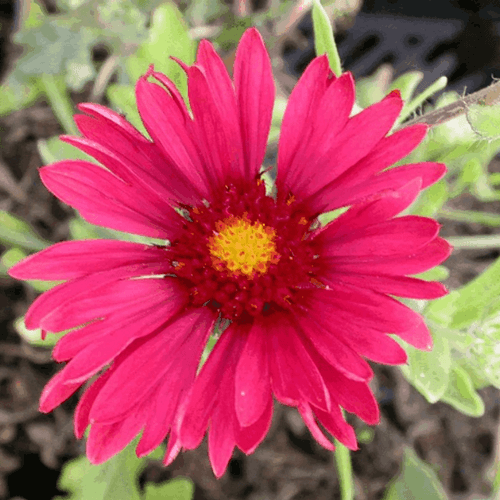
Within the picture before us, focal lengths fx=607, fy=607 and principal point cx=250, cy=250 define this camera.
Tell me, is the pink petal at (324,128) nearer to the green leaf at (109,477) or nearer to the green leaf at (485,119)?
the green leaf at (485,119)

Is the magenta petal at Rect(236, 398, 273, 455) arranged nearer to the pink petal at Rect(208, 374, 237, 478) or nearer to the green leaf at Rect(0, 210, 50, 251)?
the pink petal at Rect(208, 374, 237, 478)

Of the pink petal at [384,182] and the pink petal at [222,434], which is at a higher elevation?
the pink petal at [384,182]

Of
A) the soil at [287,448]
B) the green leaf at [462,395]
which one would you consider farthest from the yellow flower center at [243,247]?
the soil at [287,448]

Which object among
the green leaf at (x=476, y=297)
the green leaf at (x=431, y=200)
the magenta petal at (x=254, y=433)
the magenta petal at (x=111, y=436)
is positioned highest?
the magenta petal at (x=111, y=436)

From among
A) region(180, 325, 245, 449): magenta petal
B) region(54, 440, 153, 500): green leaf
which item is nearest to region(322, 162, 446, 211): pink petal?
region(180, 325, 245, 449): magenta petal

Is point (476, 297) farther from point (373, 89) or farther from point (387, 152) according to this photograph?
point (373, 89)

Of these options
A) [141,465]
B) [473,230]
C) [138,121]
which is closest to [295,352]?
[138,121]

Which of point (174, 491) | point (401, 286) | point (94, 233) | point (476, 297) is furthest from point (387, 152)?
point (174, 491)

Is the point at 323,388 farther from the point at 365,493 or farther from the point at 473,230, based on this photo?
the point at 473,230
